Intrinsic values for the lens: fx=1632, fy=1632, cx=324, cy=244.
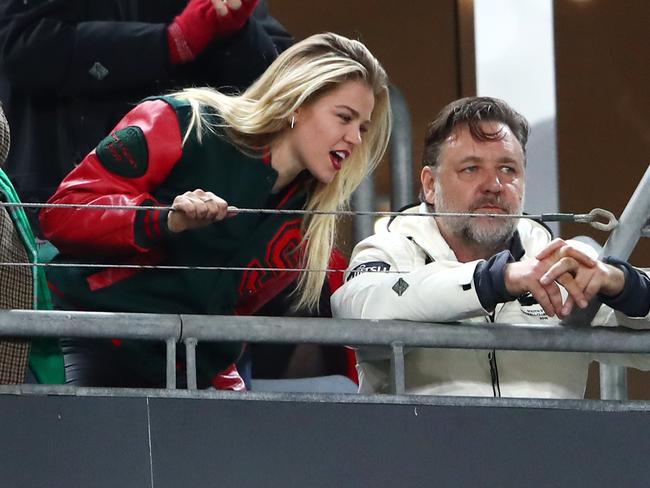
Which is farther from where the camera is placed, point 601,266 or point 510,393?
point 510,393

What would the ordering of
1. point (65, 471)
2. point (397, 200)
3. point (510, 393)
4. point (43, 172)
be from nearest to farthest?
point (65, 471)
point (510, 393)
point (43, 172)
point (397, 200)

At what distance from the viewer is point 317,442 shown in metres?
2.56

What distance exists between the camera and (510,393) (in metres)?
2.90

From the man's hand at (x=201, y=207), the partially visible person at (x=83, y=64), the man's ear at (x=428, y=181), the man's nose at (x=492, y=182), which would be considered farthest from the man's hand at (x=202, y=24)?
the man's hand at (x=201, y=207)

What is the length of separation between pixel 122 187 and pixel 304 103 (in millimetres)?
402

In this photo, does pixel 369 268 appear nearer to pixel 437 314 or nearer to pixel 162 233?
pixel 437 314

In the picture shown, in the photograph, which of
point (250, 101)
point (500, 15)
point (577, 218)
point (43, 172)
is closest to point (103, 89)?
point (43, 172)

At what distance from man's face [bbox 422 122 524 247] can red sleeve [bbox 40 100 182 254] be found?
0.58m

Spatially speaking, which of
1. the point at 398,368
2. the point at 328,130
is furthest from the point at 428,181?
the point at 398,368

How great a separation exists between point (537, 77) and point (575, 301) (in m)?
2.09

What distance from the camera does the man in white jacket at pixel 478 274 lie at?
268cm

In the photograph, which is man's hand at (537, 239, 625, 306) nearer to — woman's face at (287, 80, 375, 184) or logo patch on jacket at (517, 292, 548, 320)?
logo patch on jacket at (517, 292, 548, 320)

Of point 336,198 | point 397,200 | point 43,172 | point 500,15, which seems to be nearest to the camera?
point 336,198

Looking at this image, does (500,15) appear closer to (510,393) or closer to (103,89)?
(103,89)
